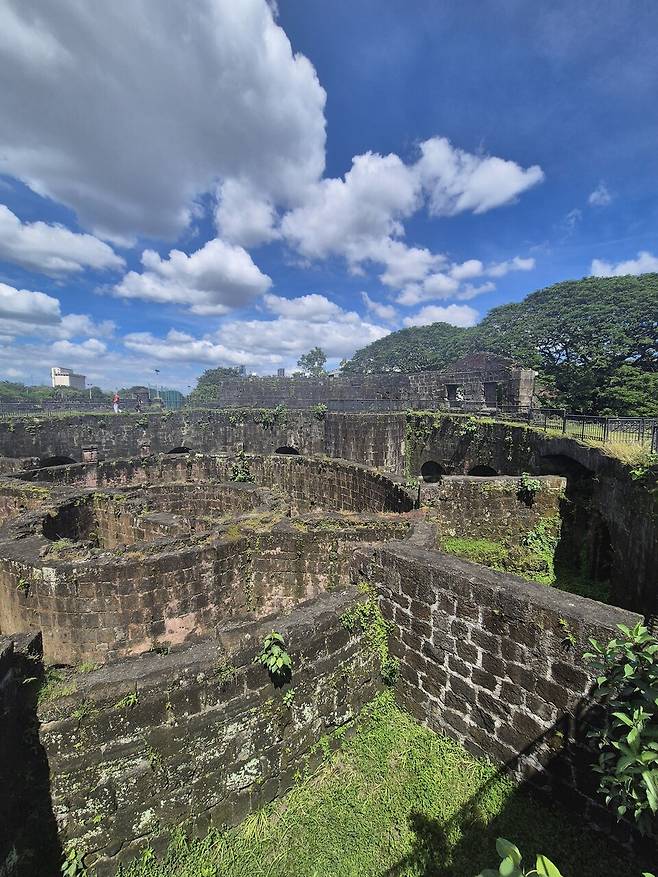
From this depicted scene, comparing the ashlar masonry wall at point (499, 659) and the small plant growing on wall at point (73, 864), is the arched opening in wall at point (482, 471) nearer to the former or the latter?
the ashlar masonry wall at point (499, 659)

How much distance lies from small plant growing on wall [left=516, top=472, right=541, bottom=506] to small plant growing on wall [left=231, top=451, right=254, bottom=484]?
29.5 feet

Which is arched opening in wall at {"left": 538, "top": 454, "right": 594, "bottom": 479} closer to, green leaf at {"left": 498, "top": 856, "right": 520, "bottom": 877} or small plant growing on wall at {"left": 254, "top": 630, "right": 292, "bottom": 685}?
small plant growing on wall at {"left": 254, "top": 630, "right": 292, "bottom": 685}

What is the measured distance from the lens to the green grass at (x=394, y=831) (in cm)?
337

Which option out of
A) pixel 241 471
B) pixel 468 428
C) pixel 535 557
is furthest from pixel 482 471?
pixel 241 471

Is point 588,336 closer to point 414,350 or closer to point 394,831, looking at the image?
point 394,831

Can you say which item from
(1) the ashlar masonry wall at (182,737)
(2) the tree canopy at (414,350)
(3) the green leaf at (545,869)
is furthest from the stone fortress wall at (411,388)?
(2) the tree canopy at (414,350)

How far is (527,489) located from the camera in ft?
32.6

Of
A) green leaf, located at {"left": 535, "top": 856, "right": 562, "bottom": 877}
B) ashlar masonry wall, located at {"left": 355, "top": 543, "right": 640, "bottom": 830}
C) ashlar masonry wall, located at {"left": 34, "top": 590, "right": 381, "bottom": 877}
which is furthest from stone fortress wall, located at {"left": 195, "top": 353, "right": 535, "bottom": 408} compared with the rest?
green leaf, located at {"left": 535, "top": 856, "right": 562, "bottom": 877}

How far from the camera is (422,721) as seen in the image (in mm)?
4723

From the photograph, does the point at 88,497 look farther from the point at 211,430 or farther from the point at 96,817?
the point at 211,430

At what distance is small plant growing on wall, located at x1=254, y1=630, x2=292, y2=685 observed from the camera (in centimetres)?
380

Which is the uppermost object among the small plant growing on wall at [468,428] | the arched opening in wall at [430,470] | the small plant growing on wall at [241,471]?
the small plant growing on wall at [468,428]

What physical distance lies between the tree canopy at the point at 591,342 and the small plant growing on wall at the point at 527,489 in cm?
2181

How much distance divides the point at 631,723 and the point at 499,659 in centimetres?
151
